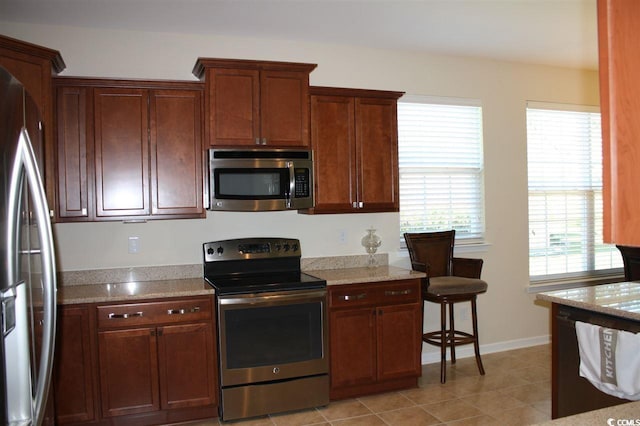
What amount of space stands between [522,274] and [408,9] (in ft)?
9.23

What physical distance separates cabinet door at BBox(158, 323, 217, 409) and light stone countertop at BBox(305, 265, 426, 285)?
0.94 meters

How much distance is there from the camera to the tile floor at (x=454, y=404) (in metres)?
3.27

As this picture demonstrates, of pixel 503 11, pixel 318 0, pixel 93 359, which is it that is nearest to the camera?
pixel 93 359

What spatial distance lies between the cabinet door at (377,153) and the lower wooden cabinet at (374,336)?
686 mm

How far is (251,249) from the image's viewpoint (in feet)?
12.4

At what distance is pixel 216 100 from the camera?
3.45 m

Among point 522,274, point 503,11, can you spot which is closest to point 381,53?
point 503,11

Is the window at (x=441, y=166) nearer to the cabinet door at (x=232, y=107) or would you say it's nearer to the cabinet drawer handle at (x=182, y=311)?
the cabinet door at (x=232, y=107)

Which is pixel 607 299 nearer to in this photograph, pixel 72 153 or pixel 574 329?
pixel 574 329

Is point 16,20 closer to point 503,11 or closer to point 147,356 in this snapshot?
point 147,356

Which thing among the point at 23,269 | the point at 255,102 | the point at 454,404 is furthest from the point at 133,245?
the point at 454,404

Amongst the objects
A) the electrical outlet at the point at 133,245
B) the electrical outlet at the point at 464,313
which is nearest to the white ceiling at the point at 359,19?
the electrical outlet at the point at 133,245

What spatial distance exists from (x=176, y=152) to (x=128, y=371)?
4.75 ft

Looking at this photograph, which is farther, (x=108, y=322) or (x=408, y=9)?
(x=408, y=9)
